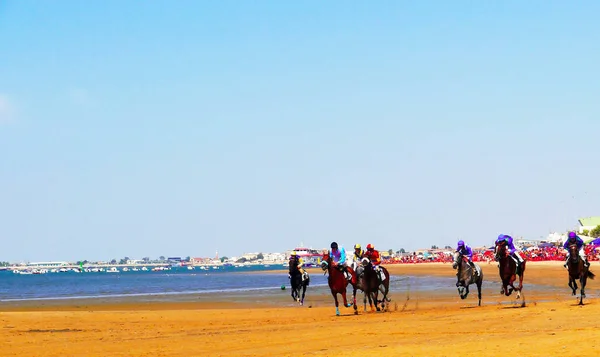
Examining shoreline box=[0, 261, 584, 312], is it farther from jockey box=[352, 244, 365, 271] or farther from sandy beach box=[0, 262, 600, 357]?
sandy beach box=[0, 262, 600, 357]

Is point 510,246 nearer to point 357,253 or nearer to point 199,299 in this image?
point 357,253

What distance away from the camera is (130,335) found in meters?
19.8

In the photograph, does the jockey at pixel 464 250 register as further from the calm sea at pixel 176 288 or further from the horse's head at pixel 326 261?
the calm sea at pixel 176 288

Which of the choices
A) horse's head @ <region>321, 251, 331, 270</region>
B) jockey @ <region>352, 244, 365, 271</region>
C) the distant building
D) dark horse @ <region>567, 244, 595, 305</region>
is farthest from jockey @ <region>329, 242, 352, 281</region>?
the distant building

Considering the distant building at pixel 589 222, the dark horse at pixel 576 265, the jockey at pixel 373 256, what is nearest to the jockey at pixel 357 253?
the jockey at pixel 373 256

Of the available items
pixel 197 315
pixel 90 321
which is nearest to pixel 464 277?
pixel 197 315

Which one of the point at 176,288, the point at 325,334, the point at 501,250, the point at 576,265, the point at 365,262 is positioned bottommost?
the point at 176,288

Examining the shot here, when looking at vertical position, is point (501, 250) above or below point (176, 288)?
above

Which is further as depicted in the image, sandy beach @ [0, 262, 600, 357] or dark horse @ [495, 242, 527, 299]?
dark horse @ [495, 242, 527, 299]

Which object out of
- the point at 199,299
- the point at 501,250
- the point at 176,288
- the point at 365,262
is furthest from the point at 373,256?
the point at 176,288

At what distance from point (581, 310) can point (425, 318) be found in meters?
3.96

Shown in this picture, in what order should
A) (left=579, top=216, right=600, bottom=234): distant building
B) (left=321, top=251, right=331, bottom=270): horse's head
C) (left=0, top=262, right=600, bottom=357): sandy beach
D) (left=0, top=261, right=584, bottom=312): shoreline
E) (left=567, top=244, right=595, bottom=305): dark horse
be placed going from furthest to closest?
1. (left=579, top=216, right=600, bottom=234): distant building
2. (left=0, top=261, right=584, bottom=312): shoreline
3. (left=567, top=244, right=595, bottom=305): dark horse
4. (left=321, top=251, right=331, bottom=270): horse's head
5. (left=0, top=262, right=600, bottom=357): sandy beach

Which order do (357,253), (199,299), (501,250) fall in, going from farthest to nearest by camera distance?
(199,299), (501,250), (357,253)

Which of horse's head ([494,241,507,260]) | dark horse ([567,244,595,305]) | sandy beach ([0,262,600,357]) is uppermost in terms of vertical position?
horse's head ([494,241,507,260])
